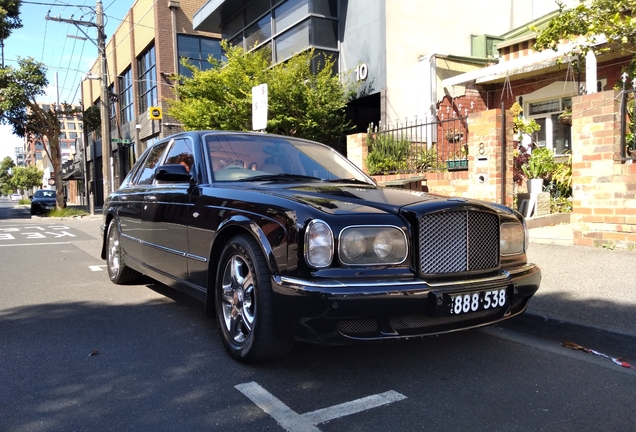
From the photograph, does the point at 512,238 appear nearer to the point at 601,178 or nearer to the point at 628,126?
the point at 601,178

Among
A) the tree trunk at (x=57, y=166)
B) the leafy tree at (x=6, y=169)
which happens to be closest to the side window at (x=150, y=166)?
the tree trunk at (x=57, y=166)

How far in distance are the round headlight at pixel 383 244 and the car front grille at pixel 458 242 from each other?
0.64ft

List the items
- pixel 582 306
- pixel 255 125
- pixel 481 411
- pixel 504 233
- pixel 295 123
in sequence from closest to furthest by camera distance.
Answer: pixel 481 411 → pixel 504 233 → pixel 582 306 → pixel 255 125 → pixel 295 123

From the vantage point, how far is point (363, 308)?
9.25 feet

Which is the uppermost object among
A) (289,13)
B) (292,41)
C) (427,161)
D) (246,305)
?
(289,13)

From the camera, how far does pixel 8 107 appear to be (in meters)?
22.7

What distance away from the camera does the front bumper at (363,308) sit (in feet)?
9.23

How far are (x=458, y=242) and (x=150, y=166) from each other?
3.67 m

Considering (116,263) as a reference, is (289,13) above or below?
above

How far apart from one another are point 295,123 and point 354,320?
1018cm

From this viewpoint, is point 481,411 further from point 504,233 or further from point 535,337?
point 535,337

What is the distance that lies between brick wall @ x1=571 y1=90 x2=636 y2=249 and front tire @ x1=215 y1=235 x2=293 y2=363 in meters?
5.54

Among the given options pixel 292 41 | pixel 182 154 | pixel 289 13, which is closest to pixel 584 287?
pixel 182 154

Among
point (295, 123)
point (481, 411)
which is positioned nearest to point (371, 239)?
point (481, 411)
